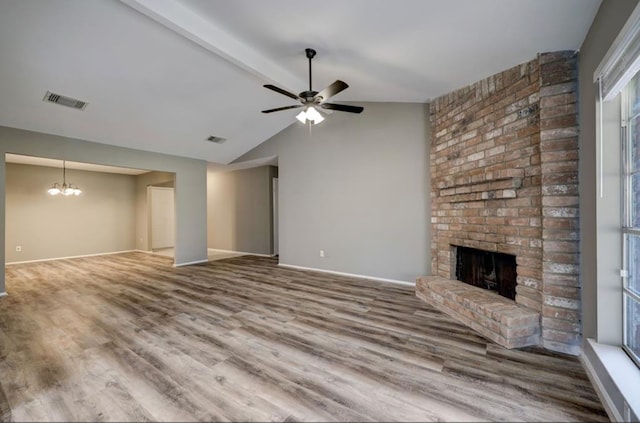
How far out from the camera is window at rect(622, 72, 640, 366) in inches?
67.5

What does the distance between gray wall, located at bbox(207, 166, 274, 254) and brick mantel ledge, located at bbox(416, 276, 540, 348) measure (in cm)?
492

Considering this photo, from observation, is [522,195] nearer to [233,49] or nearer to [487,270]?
[487,270]

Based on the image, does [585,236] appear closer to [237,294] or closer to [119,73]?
[237,294]

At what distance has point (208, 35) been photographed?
2.96 meters

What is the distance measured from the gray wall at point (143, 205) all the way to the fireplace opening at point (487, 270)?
793cm

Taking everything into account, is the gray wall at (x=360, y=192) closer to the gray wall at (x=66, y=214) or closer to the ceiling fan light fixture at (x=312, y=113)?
the ceiling fan light fixture at (x=312, y=113)

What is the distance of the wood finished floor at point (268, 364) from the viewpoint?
1.64 m

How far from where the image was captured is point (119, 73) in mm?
3480

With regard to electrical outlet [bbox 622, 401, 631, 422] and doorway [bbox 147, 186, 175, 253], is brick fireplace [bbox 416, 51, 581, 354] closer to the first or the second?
electrical outlet [bbox 622, 401, 631, 422]

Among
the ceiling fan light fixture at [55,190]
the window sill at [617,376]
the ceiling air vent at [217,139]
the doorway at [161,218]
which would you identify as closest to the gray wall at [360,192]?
the ceiling air vent at [217,139]

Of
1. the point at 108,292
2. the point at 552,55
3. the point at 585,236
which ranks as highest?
the point at 552,55

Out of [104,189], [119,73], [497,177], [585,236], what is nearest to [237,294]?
[119,73]

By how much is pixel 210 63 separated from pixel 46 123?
2831 millimetres

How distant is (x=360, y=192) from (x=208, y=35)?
315cm
